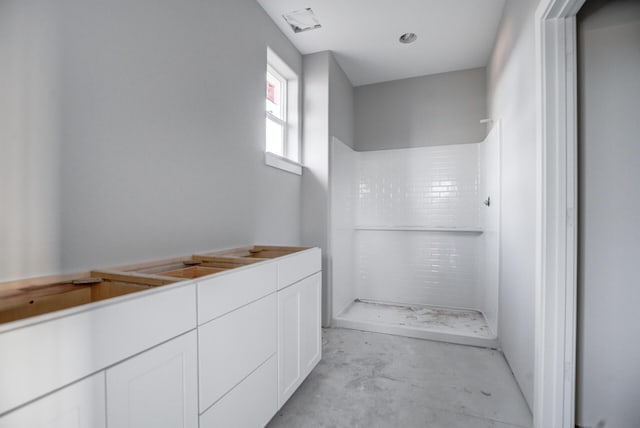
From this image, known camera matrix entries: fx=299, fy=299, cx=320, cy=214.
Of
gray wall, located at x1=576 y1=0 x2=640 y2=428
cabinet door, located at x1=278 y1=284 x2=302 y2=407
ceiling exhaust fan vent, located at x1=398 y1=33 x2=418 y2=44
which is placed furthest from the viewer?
ceiling exhaust fan vent, located at x1=398 y1=33 x2=418 y2=44

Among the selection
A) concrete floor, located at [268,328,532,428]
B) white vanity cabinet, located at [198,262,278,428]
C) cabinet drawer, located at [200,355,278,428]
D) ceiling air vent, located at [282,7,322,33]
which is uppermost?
ceiling air vent, located at [282,7,322,33]

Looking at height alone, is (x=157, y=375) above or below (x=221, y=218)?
below

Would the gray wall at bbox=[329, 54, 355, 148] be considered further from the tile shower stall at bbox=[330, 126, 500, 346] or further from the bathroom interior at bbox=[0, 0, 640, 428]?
the tile shower stall at bbox=[330, 126, 500, 346]

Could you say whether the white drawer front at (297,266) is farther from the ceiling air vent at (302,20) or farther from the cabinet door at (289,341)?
the ceiling air vent at (302,20)

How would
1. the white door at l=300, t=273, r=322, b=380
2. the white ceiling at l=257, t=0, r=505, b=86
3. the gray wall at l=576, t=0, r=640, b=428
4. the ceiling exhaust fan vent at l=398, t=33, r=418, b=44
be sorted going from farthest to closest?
the ceiling exhaust fan vent at l=398, t=33, r=418, b=44, the white ceiling at l=257, t=0, r=505, b=86, the white door at l=300, t=273, r=322, b=380, the gray wall at l=576, t=0, r=640, b=428

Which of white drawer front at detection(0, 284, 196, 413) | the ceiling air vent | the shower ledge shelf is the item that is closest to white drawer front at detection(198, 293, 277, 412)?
white drawer front at detection(0, 284, 196, 413)

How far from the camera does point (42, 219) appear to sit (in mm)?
997

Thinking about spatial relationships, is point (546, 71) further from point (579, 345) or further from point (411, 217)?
point (411, 217)

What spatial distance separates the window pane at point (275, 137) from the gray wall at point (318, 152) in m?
0.24

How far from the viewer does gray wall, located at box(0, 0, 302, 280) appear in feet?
3.14

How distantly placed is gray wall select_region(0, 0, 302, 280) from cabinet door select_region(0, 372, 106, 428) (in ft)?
1.64

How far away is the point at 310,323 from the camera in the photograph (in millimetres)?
1876

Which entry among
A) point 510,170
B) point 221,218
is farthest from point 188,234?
point 510,170

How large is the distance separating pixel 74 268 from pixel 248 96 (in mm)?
1475
